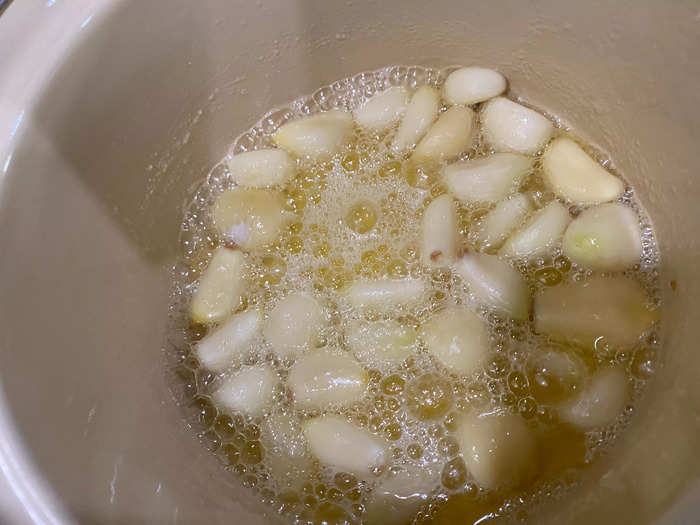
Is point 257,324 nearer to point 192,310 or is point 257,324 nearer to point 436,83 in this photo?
Answer: point 192,310

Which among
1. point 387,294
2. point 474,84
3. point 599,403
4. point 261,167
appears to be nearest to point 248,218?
point 261,167

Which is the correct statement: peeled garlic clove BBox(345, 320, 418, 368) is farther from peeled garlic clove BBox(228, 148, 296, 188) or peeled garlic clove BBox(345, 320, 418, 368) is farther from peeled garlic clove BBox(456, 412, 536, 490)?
peeled garlic clove BBox(228, 148, 296, 188)

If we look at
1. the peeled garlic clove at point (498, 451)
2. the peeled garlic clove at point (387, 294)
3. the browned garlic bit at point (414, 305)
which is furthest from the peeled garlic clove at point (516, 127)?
the peeled garlic clove at point (498, 451)

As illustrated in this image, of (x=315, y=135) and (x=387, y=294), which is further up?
(x=315, y=135)

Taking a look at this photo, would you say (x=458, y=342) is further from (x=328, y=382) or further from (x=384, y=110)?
(x=384, y=110)

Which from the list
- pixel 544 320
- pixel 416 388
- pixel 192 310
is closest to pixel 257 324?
pixel 192 310

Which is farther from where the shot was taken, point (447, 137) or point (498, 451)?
point (447, 137)

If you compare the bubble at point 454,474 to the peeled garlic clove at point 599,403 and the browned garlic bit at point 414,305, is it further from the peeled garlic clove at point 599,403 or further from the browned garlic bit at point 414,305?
the peeled garlic clove at point 599,403
